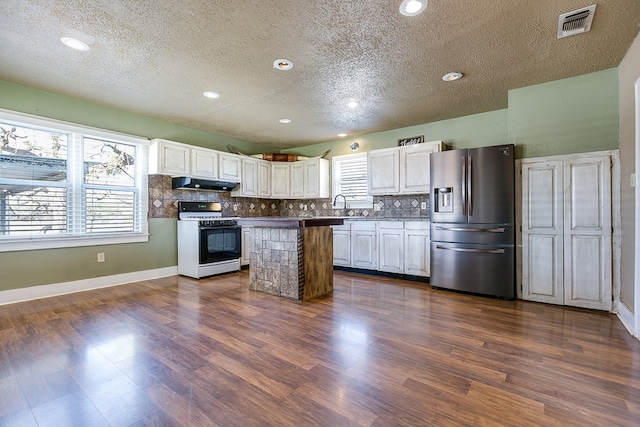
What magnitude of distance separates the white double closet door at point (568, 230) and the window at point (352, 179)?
2641 millimetres

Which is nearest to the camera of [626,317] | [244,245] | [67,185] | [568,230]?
[626,317]

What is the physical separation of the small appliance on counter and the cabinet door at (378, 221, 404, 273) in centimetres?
230

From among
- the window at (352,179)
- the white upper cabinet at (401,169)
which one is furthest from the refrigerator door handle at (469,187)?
the window at (352,179)

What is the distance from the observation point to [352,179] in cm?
580

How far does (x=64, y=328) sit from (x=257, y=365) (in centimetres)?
195

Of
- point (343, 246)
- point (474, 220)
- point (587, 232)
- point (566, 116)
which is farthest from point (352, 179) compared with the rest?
point (587, 232)

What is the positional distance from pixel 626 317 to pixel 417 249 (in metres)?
2.25

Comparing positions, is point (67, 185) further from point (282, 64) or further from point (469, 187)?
point (469, 187)

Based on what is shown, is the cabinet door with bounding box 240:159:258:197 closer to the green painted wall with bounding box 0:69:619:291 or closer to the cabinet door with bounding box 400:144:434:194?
the green painted wall with bounding box 0:69:619:291

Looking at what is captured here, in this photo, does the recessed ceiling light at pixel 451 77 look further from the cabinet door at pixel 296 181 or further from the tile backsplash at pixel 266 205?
the cabinet door at pixel 296 181

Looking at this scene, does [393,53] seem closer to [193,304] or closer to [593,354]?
[593,354]

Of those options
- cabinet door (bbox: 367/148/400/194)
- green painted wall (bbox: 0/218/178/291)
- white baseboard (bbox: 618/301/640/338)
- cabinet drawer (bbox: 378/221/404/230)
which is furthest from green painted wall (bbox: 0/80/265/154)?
white baseboard (bbox: 618/301/640/338)

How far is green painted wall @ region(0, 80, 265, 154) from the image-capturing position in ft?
11.2

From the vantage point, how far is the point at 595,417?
1478 mm
